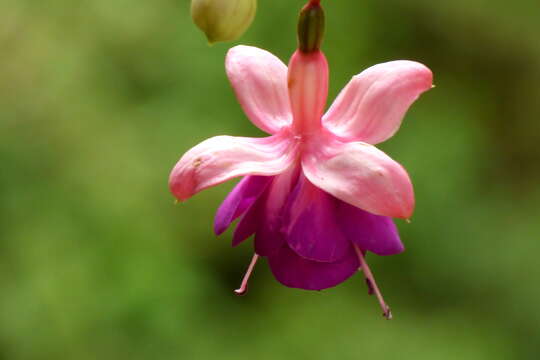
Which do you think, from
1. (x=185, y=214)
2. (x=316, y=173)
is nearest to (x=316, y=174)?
(x=316, y=173)

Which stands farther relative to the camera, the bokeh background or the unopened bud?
the bokeh background

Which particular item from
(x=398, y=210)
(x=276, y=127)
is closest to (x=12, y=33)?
(x=276, y=127)

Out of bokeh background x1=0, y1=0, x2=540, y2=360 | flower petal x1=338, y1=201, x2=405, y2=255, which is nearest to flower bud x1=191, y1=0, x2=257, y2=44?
flower petal x1=338, y1=201, x2=405, y2=255

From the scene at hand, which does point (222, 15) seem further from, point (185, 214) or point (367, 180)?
point (185, 214)

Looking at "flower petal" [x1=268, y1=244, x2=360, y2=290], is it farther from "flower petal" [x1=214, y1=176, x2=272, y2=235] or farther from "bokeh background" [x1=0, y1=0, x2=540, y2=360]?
"bokeh background" [x1=0, y1=0, x2=540, y2=360]

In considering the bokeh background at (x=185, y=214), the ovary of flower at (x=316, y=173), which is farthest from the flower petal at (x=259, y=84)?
the bokeh background at (x=185, y=214)

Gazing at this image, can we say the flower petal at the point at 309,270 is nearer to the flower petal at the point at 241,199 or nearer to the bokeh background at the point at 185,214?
the flower petal at the point at 241,199
